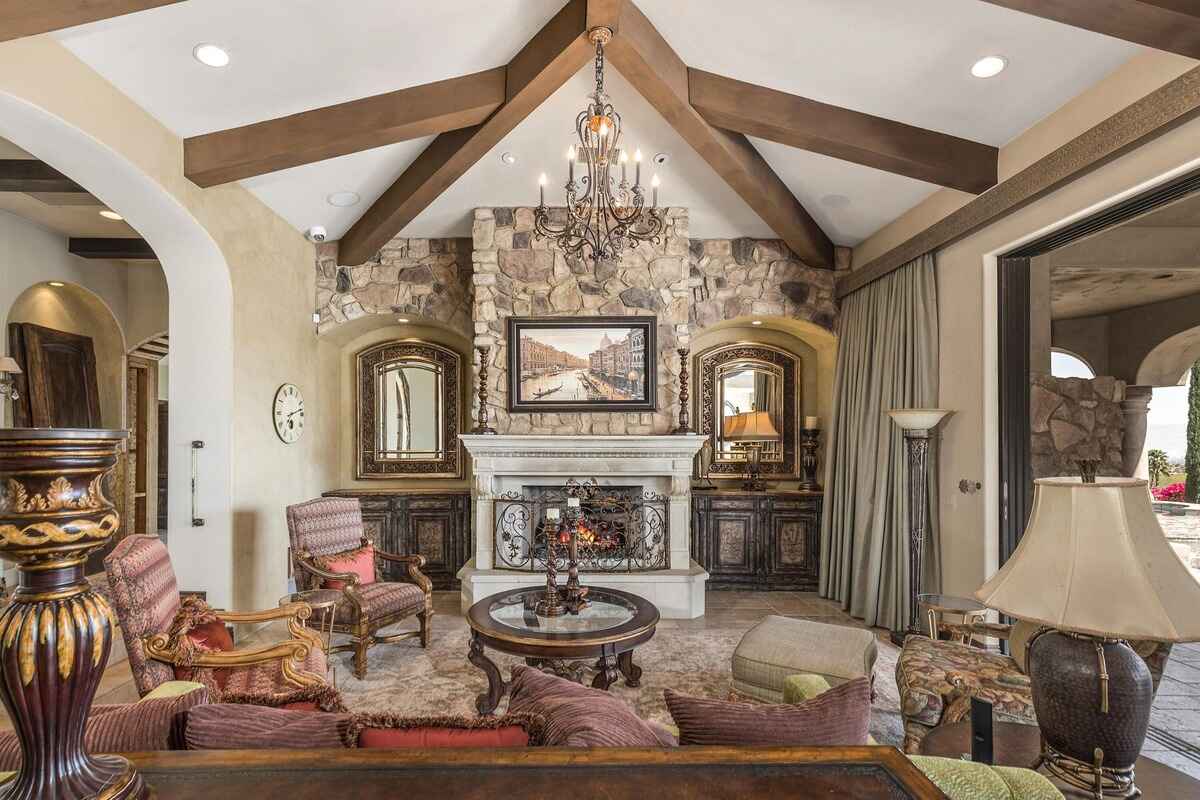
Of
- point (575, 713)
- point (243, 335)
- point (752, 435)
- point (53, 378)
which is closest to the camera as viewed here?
point (575, 713)

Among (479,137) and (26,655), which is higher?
(479,137)

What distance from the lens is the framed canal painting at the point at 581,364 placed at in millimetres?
5199

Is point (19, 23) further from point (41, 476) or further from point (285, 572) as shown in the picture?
point (285, 572)

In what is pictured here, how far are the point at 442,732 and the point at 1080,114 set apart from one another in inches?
148

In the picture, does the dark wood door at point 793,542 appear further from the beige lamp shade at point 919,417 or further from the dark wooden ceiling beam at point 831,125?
the dark wooden ceiling beam at point 831,125

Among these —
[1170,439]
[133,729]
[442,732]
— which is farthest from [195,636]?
[1170,439]

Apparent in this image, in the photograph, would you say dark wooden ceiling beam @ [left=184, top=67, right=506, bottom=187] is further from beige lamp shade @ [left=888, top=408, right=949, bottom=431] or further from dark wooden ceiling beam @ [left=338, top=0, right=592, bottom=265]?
beige lamp shade @ [left=888, top=408, right=949, bottom=431]

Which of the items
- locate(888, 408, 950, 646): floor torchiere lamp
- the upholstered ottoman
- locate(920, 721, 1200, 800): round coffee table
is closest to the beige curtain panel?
locate(888, 408, 950, 646): floor torchiere lamp

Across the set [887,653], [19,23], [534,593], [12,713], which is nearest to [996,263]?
[887,653]

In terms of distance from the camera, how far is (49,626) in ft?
2.45

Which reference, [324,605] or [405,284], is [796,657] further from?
[405,284]

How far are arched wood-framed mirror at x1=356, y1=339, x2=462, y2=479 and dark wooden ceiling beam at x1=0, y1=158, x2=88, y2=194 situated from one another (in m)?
2.68

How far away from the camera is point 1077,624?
1.30 m

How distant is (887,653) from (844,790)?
145 inches
